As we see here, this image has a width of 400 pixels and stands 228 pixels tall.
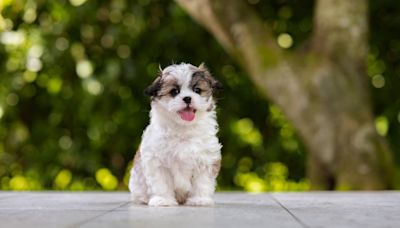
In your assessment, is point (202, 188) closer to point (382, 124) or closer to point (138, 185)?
point (138, 185)

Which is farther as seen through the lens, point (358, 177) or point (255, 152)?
point (255, 152)

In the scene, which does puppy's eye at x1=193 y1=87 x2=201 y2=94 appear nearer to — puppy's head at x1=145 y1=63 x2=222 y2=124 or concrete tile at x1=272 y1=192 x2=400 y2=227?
puppy's head at x1=145 y1=63 x2=222 y2=124

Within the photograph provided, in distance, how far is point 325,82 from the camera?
24.4 ft

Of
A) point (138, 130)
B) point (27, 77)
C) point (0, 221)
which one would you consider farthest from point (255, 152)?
point (0, 221)

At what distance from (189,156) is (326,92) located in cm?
323

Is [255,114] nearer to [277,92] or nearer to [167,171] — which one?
[277,92]

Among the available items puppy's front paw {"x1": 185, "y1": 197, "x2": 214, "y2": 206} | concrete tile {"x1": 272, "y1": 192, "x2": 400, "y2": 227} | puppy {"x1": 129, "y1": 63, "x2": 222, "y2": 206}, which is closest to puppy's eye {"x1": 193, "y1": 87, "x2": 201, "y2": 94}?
puppy {"x1": 129, "y1": 63, "x2": 222, "y2": 206}

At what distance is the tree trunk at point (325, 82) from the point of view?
722cm

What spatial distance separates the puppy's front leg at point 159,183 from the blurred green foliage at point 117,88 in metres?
4.43

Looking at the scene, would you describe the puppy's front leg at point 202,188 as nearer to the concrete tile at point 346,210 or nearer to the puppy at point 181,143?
the puppy at point 181,143

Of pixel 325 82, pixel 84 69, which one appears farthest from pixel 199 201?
pixel 84 69

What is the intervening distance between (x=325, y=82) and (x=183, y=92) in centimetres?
337

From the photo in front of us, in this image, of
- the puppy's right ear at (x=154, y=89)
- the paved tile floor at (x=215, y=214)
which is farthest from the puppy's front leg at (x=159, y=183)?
the puppy's right ear at (x=154, y=89)

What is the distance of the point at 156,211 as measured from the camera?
4.20m
